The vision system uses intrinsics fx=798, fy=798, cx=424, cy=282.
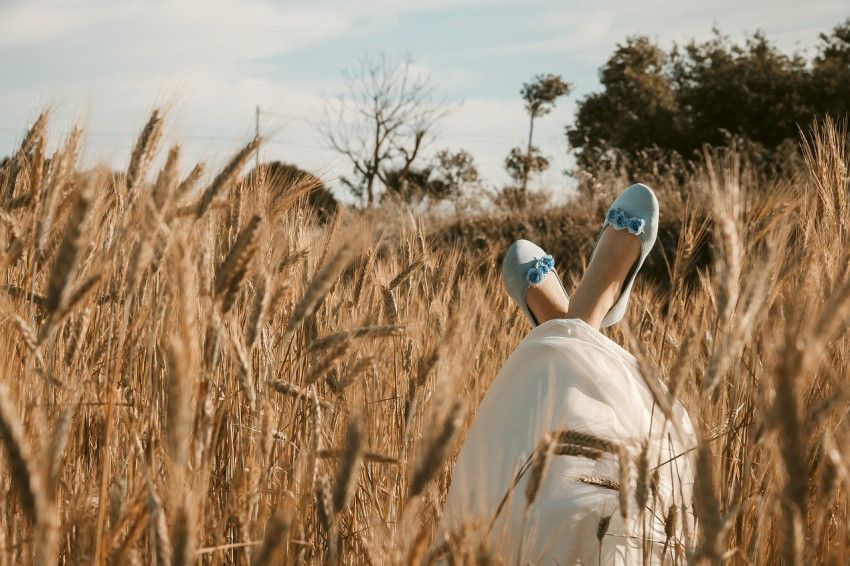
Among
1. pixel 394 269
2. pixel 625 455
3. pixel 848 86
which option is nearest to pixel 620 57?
pixel 848 86

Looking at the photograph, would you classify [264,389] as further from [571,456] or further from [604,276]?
[604,276]

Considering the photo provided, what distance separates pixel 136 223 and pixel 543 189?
10566 millimetres

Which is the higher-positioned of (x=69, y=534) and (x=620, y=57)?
(x=620, y=57)

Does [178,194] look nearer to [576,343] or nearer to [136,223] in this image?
[136,223]

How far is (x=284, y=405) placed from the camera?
51.8 inches

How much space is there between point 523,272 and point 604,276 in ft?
1.46

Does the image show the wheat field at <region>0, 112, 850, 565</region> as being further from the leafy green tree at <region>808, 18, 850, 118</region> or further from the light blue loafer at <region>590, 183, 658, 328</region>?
the leafy green tree at <region>808, 18, 850, 118</region>

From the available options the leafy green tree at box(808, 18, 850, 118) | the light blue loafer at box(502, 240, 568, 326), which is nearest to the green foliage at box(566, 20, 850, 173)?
the leafy green tree at box(808, 18, 850, 118)

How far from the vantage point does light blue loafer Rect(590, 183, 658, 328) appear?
2.41 meters

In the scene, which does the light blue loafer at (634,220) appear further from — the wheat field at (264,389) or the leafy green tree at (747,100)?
the leafy green tree at (747,100)

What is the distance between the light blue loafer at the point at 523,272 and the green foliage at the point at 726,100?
10858mm

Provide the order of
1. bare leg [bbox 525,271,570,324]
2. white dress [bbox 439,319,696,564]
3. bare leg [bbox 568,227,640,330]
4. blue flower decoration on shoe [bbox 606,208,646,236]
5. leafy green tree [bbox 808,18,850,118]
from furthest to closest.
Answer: leafy green tree [bbox 808,18,850,118] → bare leg [bbox 525,271,570,324] → blue flower decoration on shoe [bbox 606,208,646,236] → bare leg [bbox 568,227,640,330] → white dress [bbox 439,319,696,564]

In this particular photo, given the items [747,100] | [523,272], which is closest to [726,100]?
[747,100]

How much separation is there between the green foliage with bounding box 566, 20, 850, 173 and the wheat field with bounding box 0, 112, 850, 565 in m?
12.4
